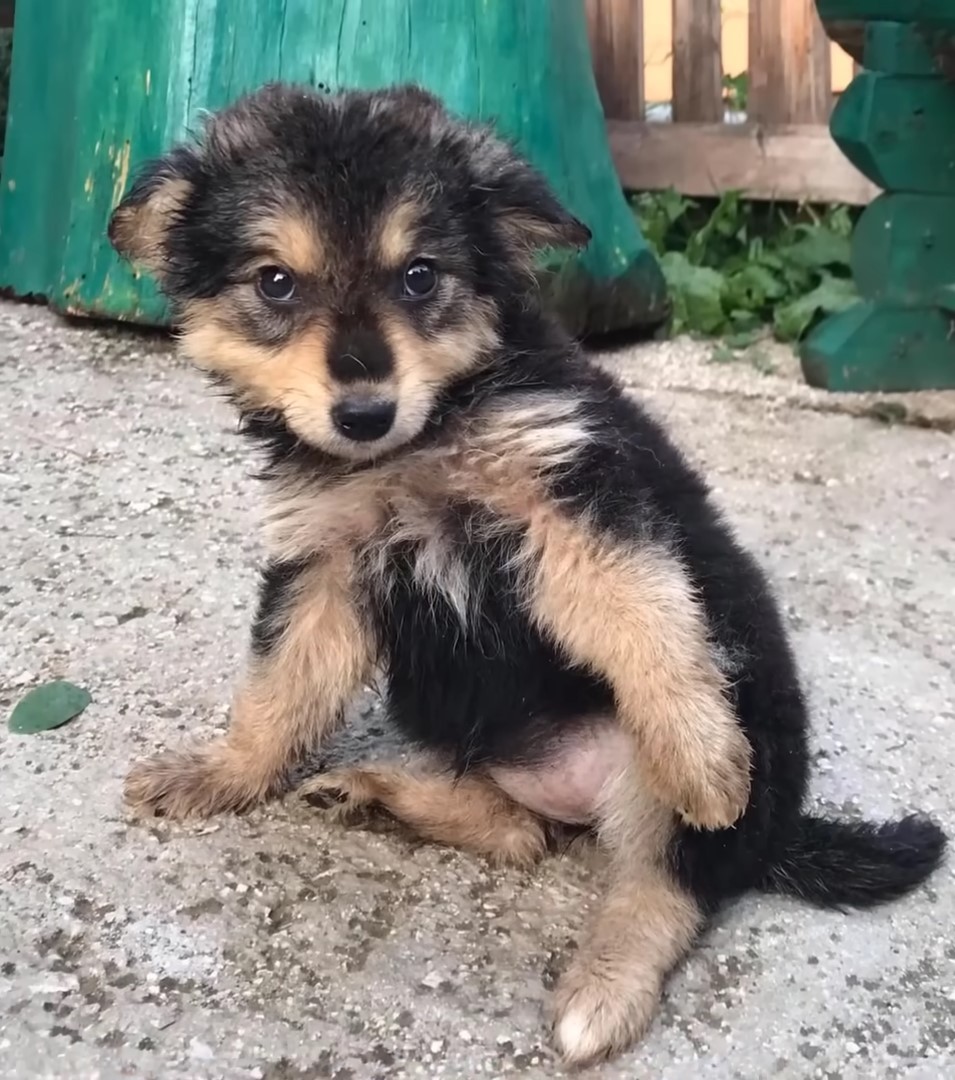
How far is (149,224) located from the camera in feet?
9.05

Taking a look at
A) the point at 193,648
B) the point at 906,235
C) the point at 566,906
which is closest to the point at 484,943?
the point at 566,906

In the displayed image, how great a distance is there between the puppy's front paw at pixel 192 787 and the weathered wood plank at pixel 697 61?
18.7 ft

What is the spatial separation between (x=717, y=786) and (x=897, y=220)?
13.2 feet

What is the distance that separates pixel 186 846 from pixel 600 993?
1.04 meters

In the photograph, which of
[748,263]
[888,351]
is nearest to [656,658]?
[888,351]

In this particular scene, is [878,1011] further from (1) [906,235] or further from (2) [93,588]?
(1) [906,235]

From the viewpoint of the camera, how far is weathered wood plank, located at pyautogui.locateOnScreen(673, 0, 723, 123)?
7.30 m

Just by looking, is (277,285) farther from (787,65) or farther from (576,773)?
(787,65)

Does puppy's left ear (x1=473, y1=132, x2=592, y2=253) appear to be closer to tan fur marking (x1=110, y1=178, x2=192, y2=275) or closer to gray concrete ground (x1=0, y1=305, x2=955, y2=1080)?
tan fur marking (x1=110, y1=178, x2=192, y2=275)

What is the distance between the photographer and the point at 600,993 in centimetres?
231

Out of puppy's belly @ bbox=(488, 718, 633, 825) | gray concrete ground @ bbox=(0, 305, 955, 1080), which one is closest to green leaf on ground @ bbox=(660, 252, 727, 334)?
gray concrete ground @ bbox=(0, 305, 955, 1080)

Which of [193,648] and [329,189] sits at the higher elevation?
[329,189]

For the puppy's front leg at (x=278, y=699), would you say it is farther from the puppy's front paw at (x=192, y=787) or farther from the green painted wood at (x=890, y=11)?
the green painted wood at (x=890, y=11)

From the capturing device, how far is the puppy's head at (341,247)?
2480mm
